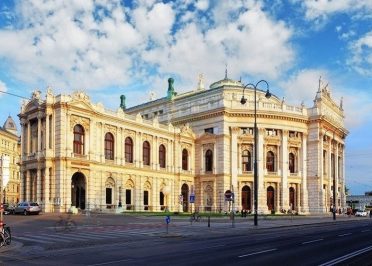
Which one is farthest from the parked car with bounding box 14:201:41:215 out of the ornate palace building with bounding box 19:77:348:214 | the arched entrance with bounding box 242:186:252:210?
the arched entrance with bounding box 242:186:252:210

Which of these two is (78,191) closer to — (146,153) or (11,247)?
(146,153)

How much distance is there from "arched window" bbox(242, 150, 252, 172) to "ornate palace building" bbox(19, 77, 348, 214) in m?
0.16

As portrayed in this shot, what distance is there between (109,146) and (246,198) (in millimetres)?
25335

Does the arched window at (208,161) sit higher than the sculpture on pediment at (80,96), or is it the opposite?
the sculpture on pediment at (80,96)

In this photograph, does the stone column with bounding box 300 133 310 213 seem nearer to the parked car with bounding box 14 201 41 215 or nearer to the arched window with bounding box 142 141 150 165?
the arched window with bounding box 142 141 150 165

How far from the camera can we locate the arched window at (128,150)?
70250 mm

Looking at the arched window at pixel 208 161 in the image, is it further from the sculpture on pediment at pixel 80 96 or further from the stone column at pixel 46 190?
the stone column at pixel 46 190

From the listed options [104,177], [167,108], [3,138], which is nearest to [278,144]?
[167,108]

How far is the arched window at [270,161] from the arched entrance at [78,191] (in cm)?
3226

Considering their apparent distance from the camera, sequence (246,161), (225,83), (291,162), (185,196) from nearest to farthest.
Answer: (246,161) < (185,196) < (291,162) < (225,83)

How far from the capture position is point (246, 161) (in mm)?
80812

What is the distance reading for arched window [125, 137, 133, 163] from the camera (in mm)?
70250

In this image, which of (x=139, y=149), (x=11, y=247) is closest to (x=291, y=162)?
(x=139, y=149)

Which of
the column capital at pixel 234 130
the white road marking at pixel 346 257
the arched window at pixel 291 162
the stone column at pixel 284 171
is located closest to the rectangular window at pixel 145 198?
the column capital at pixel 234 130
